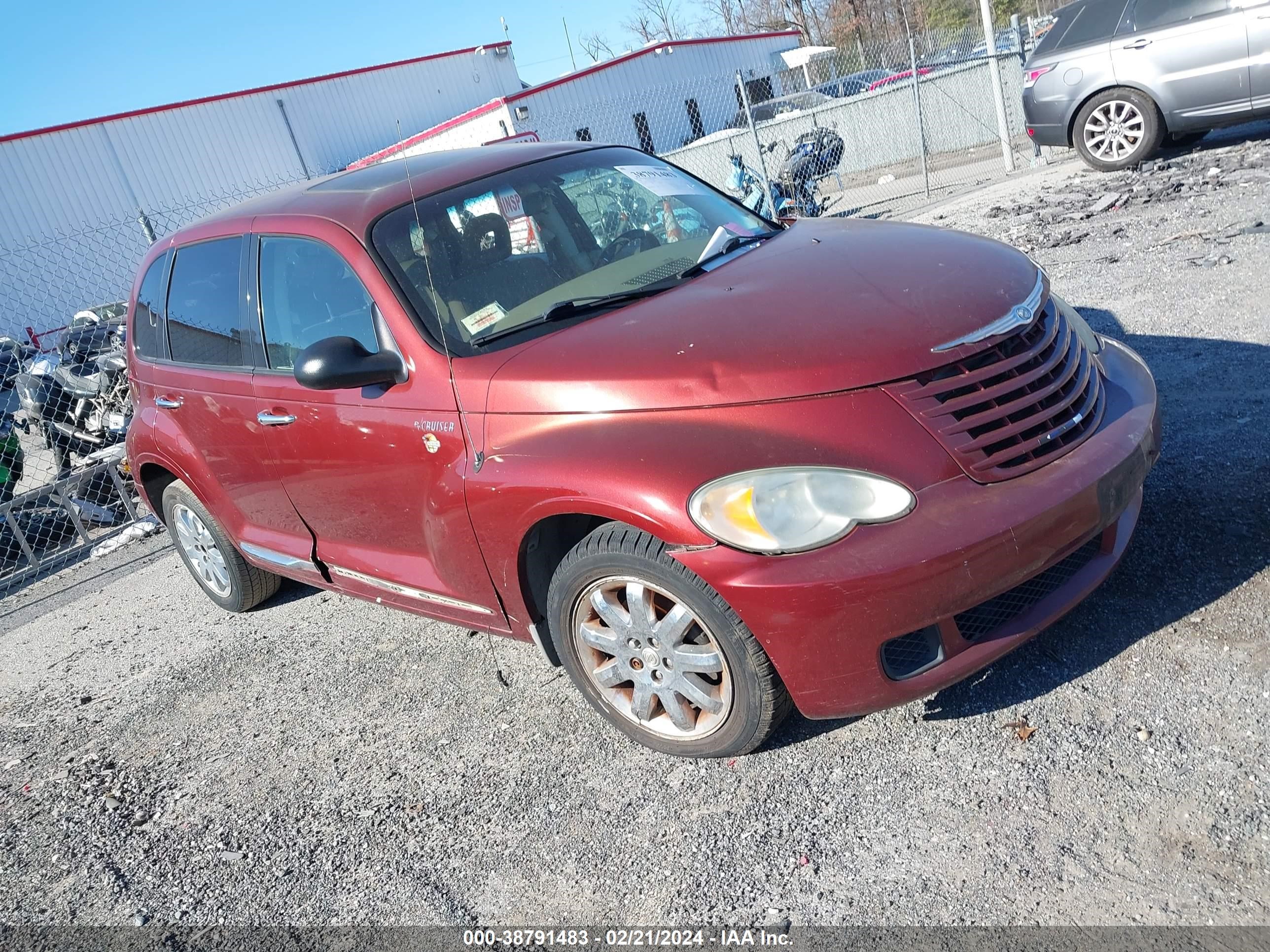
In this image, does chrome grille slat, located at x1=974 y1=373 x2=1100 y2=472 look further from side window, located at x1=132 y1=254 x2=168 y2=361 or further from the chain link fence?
side window, located at x1=132 y1=254 x2=168 y2=361

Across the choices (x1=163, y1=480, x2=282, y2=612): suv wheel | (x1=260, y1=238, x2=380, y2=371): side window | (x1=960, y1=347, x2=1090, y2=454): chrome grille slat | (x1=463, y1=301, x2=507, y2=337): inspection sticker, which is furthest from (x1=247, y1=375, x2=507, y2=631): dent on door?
(x1=960, y1=347, x2=1090, y2=454): chrome grille slat

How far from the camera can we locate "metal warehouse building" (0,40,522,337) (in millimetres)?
22016

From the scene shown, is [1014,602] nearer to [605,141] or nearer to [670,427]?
Answer: [670,427]

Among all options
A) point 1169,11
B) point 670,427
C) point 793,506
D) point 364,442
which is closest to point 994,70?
point 1169,11

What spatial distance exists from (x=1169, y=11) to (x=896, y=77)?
1147cm

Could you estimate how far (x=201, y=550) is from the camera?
525 cm

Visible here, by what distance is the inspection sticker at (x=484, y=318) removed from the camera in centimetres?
328

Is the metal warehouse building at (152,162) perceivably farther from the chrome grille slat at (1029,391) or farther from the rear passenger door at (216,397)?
the chrome grille slat at (1029,391)

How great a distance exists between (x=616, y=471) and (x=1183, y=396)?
3174 millimetres

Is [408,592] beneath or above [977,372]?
beneath

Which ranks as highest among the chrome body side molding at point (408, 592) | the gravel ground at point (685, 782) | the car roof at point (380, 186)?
the car roof at point (380, 186)

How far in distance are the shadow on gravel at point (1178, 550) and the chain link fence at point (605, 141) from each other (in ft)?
6.74

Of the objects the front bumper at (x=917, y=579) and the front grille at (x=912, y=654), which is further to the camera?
the front grille at (x=912, y=654)

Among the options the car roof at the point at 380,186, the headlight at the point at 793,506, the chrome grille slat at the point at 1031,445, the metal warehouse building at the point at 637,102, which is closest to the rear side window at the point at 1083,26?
the car roof at the point at 380,186
